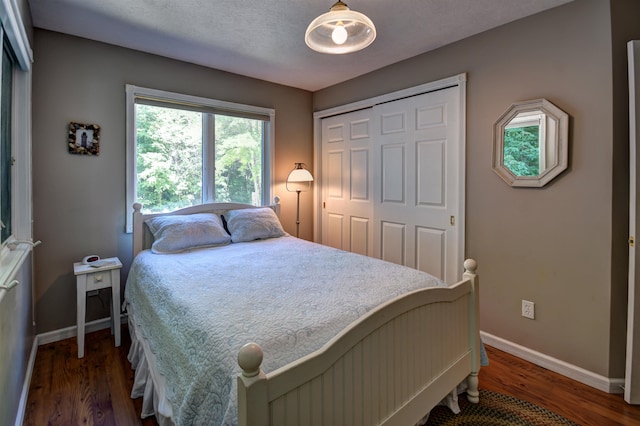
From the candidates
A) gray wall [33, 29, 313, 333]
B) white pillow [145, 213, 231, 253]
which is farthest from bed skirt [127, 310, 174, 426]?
gray wall [33, 29, 313, 333]

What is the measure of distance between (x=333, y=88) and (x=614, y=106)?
2.69 meters

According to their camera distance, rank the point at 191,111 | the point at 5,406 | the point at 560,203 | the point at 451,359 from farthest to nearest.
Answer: the point at 191,111, the point at 560,203, the point at 451,359, the point at 5,406

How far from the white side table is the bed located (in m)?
0.20

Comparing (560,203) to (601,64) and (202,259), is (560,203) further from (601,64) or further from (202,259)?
(202,259)

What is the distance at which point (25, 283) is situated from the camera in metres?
2.06

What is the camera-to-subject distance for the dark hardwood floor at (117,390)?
70.5 inches

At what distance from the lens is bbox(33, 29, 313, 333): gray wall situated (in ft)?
8.27

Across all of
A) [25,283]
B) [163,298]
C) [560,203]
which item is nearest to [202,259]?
[163,298]

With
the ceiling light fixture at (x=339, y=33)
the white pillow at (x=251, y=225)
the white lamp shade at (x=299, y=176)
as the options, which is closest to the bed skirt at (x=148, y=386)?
the white pillow at (x=251, y=225)

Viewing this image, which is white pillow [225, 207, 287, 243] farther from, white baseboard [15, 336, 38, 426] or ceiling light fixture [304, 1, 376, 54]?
ceiling light fixture [304, 1, 376, 54]

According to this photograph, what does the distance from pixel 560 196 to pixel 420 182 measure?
1.11 m

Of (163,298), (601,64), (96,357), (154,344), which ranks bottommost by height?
(96,357)

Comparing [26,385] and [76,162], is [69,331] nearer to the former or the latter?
[26,385]

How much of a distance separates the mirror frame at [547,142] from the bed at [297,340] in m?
0.97
